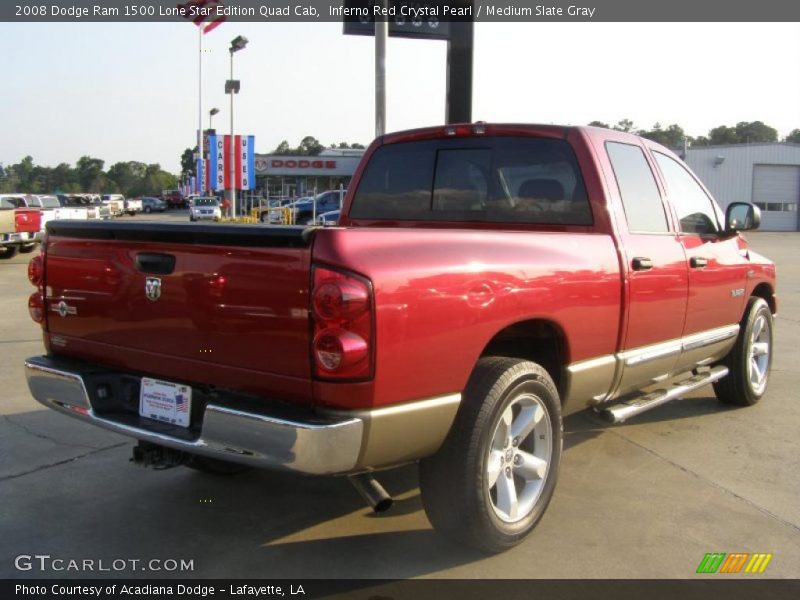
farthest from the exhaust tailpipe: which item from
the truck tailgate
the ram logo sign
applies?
the ram logo sign

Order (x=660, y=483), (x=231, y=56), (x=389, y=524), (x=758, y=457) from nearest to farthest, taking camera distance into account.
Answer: (x=389, y=524) → (x=660, y=483) → (x=758, y=457) → (x=231, y=56)

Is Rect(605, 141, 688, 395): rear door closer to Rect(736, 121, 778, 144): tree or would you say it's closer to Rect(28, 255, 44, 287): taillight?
Rect(28, 255, 44, 287): taillight

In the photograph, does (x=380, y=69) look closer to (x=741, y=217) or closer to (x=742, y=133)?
(x=741, y=217)

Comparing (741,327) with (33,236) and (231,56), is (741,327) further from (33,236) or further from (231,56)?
(231,56)

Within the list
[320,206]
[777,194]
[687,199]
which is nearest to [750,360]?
[687,199]

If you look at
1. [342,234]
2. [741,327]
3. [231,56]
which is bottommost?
[741,327]

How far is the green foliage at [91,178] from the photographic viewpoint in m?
129

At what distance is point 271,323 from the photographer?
9.47ft

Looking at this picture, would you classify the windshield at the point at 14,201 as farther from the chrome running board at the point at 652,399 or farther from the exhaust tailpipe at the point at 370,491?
the exhaust tailpipe at the point at 370,491

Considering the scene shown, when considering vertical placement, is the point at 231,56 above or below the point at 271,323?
above

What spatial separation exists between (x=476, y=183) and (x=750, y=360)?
2957 mm

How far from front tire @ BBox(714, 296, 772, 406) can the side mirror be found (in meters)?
0.84

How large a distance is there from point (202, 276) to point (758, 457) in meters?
3.82

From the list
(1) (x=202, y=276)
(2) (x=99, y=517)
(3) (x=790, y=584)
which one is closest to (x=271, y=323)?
(1) (x=202, y=276)
